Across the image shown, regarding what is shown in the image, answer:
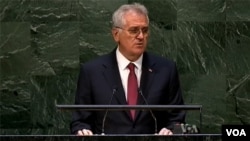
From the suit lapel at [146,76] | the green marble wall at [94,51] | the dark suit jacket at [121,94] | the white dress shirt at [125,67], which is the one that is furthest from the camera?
the green marble wall at [94,51]

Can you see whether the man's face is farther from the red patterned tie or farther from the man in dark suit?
the red patterned tie

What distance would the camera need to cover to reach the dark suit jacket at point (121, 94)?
4.83 metres

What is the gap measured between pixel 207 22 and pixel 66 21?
142 centimetres

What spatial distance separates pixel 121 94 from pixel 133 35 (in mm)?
456

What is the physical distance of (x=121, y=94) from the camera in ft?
16.1

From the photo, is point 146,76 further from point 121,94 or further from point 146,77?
point 121,94

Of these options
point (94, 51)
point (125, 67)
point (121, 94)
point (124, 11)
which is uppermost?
point (124, 11)

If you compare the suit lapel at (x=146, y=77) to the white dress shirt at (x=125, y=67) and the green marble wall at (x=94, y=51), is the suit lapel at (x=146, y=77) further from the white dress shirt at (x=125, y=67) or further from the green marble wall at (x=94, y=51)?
the green marble wall at (x=94, y=51)

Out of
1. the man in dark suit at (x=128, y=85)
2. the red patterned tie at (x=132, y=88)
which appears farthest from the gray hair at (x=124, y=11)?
the red patterned tie at (x=132, y=88)

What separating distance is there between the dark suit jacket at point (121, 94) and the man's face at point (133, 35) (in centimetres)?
11

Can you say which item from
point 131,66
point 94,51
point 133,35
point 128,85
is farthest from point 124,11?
point 94,51

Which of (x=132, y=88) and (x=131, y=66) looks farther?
(x=131, y=66)

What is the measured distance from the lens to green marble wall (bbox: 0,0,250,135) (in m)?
7.01

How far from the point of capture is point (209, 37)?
7074 millimetres
